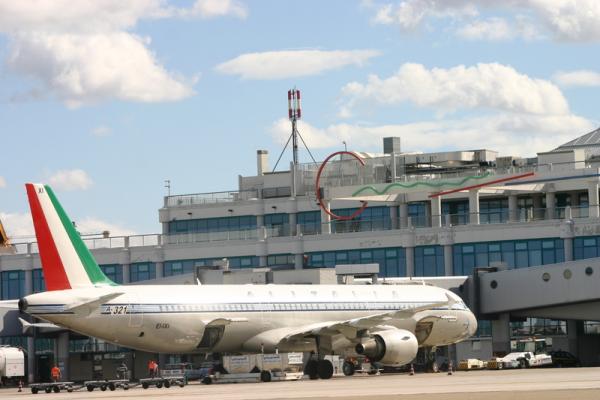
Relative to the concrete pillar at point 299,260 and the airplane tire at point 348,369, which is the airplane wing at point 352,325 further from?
the concrete pillar at point 299,260

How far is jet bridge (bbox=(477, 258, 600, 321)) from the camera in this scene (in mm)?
76125

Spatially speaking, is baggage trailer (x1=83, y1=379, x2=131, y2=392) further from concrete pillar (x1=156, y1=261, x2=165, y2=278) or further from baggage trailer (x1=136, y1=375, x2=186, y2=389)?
concrete pillar (x1=156, y1=261, x2=165, y2=278)

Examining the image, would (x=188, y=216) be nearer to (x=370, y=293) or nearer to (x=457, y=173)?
(x=457, y=173)

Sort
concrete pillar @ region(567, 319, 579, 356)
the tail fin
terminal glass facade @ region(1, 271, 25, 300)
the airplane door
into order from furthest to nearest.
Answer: terminal glass facade @ region(1, 271, 25, 300) → concrete pillar @ region(567, 319, 579, 356) → the airplane door → the tail fin

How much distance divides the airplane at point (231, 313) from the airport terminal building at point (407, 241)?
8419 mm

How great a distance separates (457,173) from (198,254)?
2293 cm

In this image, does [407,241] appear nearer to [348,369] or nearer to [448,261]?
[448,261]

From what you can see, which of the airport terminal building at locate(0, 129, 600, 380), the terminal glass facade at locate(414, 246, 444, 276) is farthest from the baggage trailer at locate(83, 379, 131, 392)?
the terminal glass facade at locate(414, 246, 444, 276)

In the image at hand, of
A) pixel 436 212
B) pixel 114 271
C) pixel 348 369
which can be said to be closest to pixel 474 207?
pixel 436 212

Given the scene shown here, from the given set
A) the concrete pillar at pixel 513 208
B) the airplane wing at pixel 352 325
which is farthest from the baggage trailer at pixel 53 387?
the concrete pillar at pixel 513 208

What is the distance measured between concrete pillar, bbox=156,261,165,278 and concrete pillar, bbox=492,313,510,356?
116ft

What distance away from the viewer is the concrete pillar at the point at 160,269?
109m

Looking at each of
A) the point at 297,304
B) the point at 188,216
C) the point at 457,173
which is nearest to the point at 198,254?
the point at 188,216

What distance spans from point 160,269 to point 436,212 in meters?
24.5
